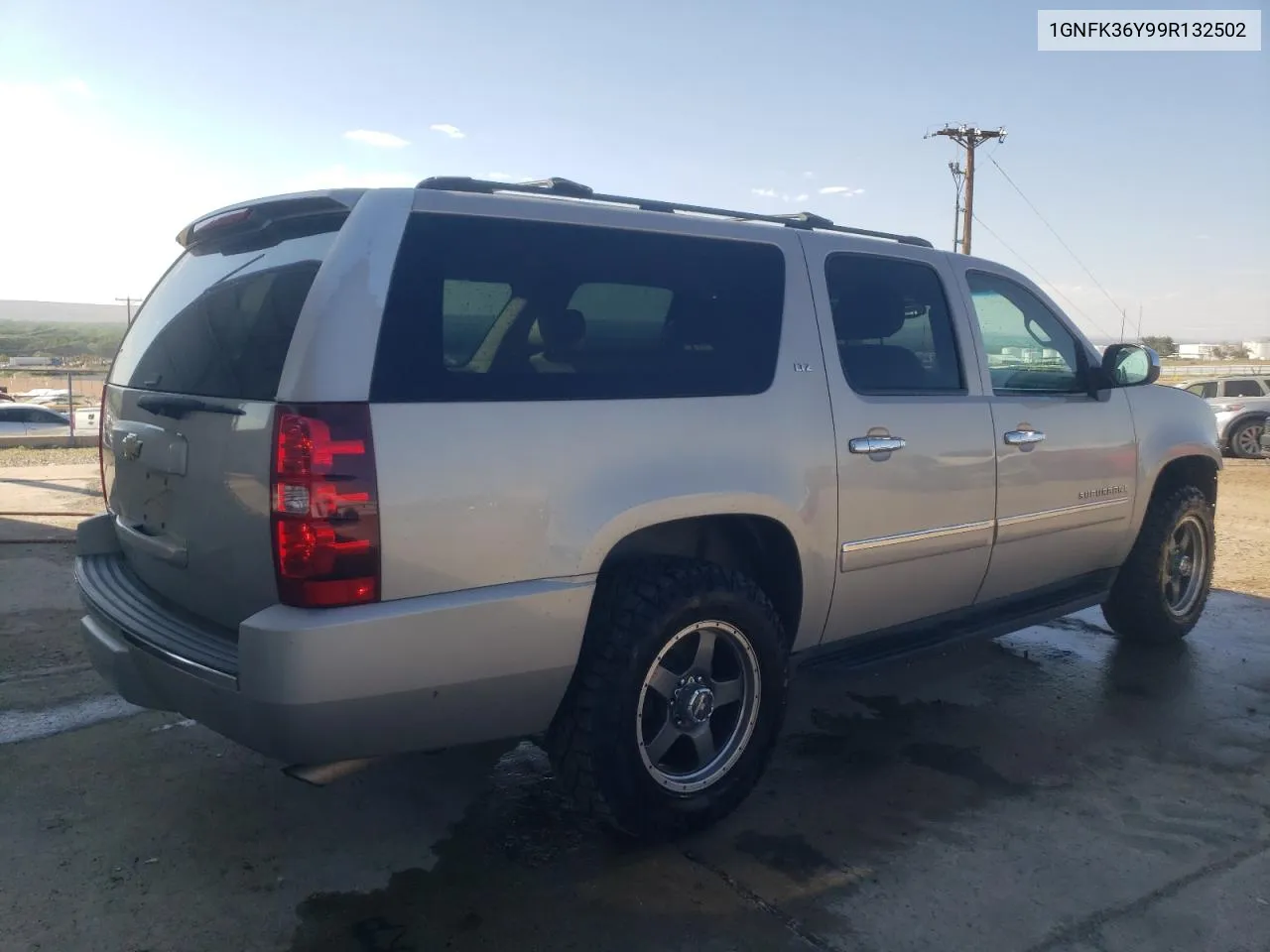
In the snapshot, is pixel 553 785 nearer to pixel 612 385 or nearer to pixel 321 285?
pixel 612 385

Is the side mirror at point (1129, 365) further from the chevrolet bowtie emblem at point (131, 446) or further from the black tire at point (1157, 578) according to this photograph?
the chevrolet bowtie emblem at point (131, 446)

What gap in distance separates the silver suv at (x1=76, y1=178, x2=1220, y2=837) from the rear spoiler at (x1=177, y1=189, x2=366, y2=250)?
0.04 feet

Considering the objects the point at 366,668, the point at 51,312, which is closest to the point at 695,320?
the point at 366,668

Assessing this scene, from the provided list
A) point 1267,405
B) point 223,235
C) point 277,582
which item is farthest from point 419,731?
point 1267,405

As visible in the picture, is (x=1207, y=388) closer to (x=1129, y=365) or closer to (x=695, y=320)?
(x=1129, y=365)

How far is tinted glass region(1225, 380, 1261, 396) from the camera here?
18.7m

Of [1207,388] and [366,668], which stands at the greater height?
[1207,388]

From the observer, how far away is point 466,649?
2688mm

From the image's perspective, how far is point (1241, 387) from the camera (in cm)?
1880

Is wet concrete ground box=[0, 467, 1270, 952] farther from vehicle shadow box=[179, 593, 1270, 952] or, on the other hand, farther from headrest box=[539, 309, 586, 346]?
headrest box=[539, 309, 586, 346]

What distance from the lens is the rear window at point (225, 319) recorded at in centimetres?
272

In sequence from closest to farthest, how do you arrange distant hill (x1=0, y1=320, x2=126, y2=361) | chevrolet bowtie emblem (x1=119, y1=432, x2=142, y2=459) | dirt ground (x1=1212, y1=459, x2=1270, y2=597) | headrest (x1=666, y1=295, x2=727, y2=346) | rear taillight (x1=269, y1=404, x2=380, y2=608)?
rear taillight (x1=269, y1=404, x2=380, y2=608) → chevrolet bowtie emblem (x1=119, y1=432, x2=142, y2=459) → headrest (x1=666, y1=295, x2=727, y2=346) → dirt ground (x1=1212, y1=459, x2=1270, y2=597) → distant hill (x1=0, y1=320, x2=126, y2=361)

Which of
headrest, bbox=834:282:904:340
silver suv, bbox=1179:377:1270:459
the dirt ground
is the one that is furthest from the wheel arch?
silver suv, bbox=1179:377:1270:459

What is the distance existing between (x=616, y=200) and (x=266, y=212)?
44.0 inches
